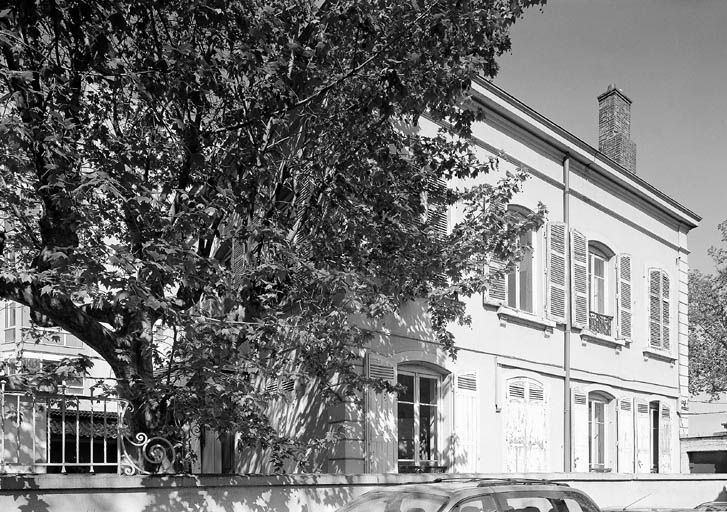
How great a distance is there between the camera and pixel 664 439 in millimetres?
21078

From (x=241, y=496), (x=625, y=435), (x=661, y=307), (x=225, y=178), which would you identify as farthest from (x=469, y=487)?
(x=661, y=307)

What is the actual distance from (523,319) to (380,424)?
15.4 feet

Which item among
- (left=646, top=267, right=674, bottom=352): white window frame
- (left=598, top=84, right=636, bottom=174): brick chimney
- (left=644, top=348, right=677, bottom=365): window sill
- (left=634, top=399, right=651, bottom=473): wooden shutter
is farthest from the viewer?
(left=598, top=84, right=636, bottom=174): brick chimney

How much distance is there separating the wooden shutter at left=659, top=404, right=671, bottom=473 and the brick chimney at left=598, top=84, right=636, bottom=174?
6461 mm

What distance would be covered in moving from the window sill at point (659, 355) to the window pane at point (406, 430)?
9.16m

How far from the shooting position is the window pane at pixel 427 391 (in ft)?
46.0

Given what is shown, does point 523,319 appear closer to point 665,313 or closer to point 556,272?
point 556,272

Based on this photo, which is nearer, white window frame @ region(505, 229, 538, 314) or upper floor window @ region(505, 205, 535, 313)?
white window frame @ region(505, 229, 538, 314)

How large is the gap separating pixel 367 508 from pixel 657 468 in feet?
49.7

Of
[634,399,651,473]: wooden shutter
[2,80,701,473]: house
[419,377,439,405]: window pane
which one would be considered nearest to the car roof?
[2,80,701,473]: house

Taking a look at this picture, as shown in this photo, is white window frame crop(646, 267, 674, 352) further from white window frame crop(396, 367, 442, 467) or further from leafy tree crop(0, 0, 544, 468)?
leafy tree crop(0, 0, 544, 468)

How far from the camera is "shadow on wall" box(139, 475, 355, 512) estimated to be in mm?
8352

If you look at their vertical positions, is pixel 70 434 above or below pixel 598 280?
below

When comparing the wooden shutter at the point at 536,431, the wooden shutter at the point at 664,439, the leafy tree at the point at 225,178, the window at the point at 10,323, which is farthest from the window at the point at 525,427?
the window at the point at 10,323
